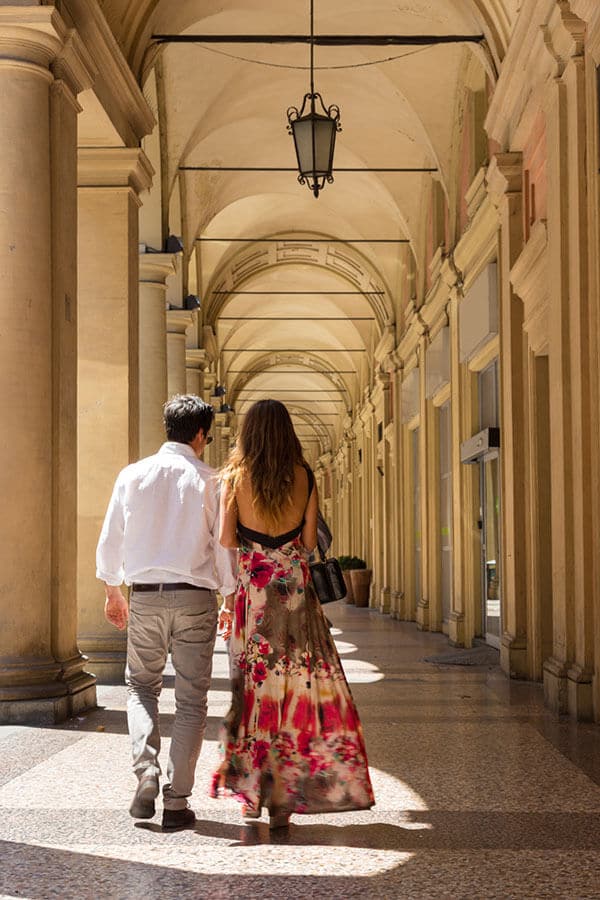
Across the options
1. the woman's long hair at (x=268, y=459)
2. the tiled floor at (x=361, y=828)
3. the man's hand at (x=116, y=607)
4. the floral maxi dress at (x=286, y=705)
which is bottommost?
the tiled floor at (x=361, y=828)

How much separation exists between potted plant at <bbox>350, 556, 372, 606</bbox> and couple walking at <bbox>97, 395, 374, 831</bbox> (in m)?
21.1

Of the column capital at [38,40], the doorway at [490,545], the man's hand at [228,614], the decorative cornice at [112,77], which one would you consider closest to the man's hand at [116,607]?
the man's hand at [228,614]

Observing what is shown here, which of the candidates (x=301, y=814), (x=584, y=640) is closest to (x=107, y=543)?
(x=301, y=814)

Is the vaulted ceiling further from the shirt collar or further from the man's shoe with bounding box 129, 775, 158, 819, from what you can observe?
the man's shoe with bounding box 129, 775, 158, 819

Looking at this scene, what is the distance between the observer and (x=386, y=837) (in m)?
4.38

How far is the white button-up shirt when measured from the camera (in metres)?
4.60

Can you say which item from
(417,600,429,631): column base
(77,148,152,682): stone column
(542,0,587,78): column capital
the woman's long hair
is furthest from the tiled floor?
(417,600,429,631): column base

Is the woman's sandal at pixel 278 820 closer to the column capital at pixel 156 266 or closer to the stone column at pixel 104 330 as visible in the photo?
the stone column at pixel 104 330

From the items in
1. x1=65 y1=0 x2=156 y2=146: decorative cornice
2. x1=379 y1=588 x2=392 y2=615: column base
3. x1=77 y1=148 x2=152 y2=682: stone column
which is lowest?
x1=379 y1=588 x2=392 y2=615: column base

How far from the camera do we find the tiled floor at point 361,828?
12.1ft

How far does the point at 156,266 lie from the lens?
13.9 metres

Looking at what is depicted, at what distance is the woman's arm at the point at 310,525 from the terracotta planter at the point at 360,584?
21181mm

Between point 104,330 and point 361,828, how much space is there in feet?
20.3

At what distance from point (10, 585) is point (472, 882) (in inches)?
167
